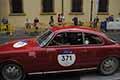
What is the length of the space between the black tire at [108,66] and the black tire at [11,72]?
7.86 feet

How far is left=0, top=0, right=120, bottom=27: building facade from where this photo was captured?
19.9m

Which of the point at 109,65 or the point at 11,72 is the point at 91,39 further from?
the point at 11,72

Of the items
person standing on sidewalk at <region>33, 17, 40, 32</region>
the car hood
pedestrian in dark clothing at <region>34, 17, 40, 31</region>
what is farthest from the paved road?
pedestrian in dark clothing at <region>34, 17, 40, 31</region>

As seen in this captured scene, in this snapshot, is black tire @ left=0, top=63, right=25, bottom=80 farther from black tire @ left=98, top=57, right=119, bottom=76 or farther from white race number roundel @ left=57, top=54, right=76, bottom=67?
black tire @ left=98, top=57, right=119, bottom=76

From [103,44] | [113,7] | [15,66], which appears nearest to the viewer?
[15,66]

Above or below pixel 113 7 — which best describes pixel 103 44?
below

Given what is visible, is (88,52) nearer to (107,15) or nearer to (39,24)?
(39,24)

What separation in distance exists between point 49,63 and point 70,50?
0.70 meters

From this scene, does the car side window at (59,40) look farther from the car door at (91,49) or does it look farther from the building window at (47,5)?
the building window at (47,5)

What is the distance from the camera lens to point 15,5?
20.0m

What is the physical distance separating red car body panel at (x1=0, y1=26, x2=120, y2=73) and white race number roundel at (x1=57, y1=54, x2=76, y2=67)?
0.28 feet

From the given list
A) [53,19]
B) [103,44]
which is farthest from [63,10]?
[103,44]

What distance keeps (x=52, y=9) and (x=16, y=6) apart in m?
3.10

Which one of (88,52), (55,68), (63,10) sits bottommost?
(55,68)
